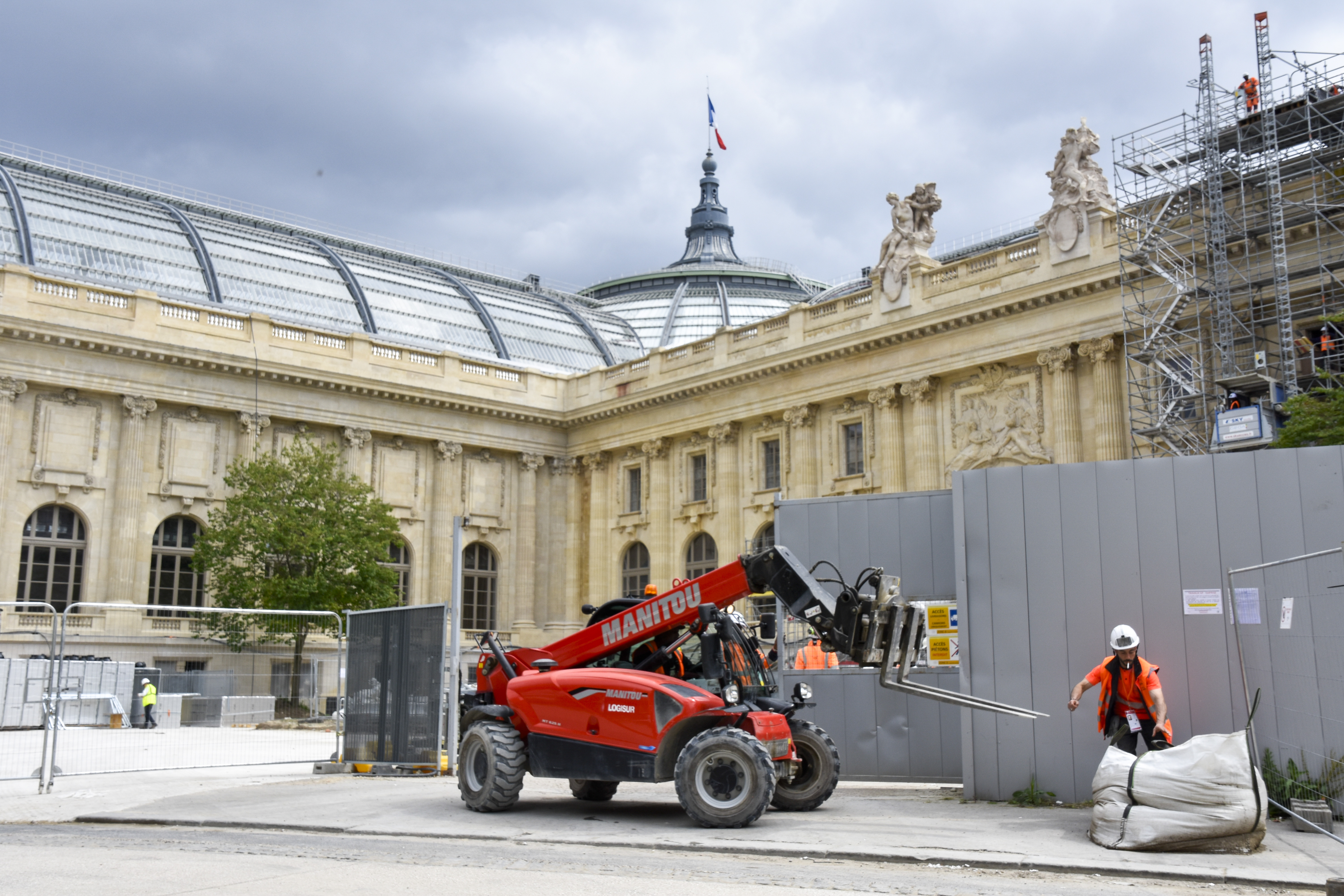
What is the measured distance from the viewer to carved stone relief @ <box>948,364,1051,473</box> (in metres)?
33.3

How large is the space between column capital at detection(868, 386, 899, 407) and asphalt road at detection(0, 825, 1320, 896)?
28.1 m

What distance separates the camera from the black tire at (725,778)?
34.2ft

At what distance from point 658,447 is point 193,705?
2399 centimetres

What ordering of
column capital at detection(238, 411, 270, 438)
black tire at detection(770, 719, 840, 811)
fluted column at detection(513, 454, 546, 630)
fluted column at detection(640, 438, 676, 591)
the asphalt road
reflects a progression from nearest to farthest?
the asphalt road → black tire at detection(770, 719, 840, 811) → column capital at detection(238, 411, 270, 438) → fluted column at detection(640, 438, 676, 591) → fluted column at detection(513, 454, 546, 630)

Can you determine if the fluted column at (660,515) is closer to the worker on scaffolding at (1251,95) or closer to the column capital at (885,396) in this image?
the column capital at (885,396)

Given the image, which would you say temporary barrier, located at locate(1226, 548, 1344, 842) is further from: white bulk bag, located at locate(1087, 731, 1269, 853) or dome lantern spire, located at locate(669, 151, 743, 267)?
dome lantern spire, located at locate(669, 151, 743, 267)

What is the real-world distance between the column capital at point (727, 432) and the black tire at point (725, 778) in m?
31.9

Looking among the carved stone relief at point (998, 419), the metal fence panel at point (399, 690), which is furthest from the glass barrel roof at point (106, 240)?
the metal fence panel at point (399, 690)

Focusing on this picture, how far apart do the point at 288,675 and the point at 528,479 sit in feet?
80.4

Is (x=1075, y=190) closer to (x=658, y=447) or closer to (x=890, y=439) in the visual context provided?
(x=890, y=439)

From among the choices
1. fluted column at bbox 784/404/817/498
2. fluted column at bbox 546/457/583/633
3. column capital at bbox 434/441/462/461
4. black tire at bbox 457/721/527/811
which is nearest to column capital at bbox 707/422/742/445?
fluted column at bbox 784/404/817/498

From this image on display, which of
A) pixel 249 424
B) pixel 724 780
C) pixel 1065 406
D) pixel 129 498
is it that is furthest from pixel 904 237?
pixel 724 780

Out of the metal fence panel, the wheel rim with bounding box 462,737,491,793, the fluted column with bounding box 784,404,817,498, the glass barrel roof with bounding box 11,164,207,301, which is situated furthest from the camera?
the glass barrel roof with bounding box 11,164,207,301

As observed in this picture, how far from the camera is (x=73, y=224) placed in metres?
43.0
